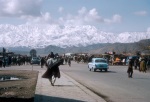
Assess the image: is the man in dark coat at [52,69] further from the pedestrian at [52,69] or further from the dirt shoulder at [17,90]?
the dirt shoulder at [17,90]

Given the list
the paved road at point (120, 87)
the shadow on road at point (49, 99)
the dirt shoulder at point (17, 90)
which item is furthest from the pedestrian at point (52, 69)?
the shadow on road at point (49, 99)

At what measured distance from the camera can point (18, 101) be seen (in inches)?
492

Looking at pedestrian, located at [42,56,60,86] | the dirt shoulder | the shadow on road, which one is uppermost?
pedestrian, located at [42,56,60,86]

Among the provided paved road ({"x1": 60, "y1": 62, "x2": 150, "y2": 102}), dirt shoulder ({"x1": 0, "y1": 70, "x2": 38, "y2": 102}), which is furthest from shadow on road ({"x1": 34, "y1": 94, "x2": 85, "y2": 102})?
paved road ({"x1": 60, "y1": 62, "x2": 150, "y2": 102})

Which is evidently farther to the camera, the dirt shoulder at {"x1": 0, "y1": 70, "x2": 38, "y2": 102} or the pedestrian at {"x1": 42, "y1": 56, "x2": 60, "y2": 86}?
the pedestrian at {"x1": 42, "y1": 56, "x2": 60, "y2": 86}

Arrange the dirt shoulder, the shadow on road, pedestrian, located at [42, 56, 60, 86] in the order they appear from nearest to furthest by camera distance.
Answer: the shadow on road → the dirt shoulder → pedestrian, located at [42, 56, 60, 86]

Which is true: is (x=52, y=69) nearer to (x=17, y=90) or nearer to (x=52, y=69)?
(x=52, y=69)

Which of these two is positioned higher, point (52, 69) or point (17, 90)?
point (52, 69)

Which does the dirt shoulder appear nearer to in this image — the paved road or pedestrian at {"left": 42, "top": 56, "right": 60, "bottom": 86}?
pedestrian at {"left": 42, "top": 56, "right": 60, "bottom": 86}

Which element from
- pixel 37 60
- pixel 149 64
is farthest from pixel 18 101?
pixel 37 60

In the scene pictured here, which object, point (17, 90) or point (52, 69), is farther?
point (52, 69)

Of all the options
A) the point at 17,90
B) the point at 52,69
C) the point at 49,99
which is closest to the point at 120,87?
the point at 52,69

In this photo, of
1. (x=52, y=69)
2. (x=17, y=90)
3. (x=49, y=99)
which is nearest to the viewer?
(x=49, y=99)

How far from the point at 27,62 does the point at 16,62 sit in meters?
10.2
